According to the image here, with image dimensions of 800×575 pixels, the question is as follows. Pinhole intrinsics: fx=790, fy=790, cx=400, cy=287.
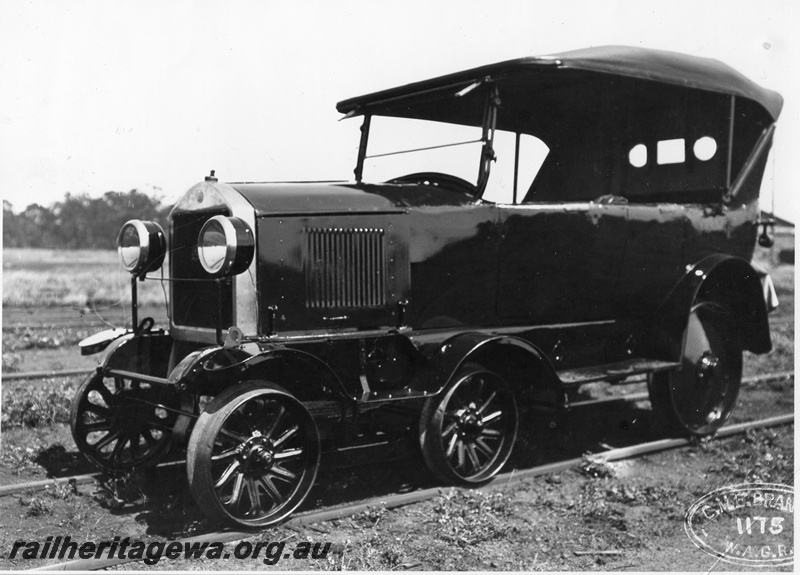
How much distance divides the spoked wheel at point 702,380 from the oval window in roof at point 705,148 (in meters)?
1.27

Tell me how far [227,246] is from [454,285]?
1546 mm

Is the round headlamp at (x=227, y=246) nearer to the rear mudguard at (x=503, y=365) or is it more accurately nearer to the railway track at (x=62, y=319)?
the rear mudguard at (x=503, y=365)

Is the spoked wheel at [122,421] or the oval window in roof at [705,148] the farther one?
the oval window in roof at [705,148]

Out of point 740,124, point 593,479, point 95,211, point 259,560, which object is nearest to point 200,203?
point 259,560

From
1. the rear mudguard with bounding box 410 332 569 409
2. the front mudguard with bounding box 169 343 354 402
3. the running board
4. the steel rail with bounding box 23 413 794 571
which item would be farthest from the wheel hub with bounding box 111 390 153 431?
the running board

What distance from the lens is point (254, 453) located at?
4.14m

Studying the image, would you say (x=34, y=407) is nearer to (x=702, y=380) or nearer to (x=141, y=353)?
(x=141, y=353)

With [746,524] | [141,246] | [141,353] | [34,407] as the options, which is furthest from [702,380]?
[34,407]

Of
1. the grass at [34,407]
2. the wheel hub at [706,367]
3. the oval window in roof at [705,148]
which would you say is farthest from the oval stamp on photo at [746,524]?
the grass at [34,407]

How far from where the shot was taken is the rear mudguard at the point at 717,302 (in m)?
5.99

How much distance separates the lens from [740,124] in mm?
6551

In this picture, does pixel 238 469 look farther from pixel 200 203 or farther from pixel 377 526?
pixel 200 203

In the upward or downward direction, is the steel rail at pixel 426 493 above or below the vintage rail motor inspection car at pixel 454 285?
below

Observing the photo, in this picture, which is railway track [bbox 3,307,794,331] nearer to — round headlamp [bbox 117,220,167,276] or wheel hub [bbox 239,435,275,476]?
round headlamp [bbox 117,220,167,276]
